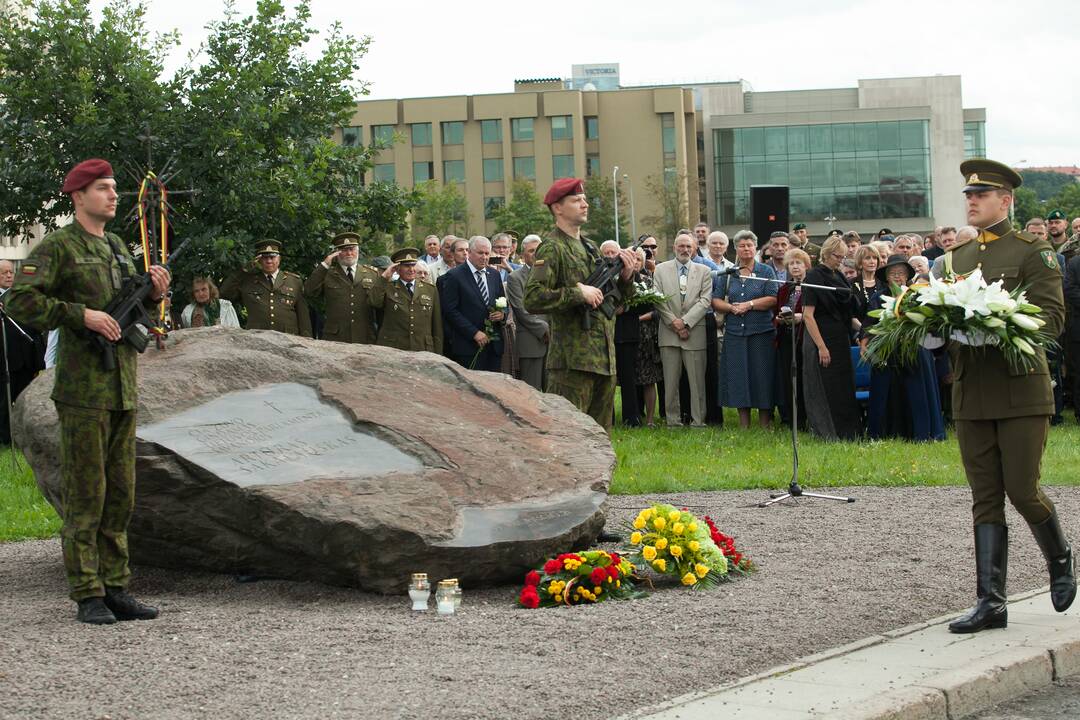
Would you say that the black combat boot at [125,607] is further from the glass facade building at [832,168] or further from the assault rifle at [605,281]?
the glass facade building at [832,168]

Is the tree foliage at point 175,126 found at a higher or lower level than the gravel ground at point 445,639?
higher

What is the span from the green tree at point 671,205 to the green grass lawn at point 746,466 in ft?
214

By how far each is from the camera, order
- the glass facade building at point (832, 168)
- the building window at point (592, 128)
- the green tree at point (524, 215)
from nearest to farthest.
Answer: the green tree at point (524, 215) → the glass facade building at point (832, 168) → the building window at point (592, 128)

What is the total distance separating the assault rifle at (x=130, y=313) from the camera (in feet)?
23.5

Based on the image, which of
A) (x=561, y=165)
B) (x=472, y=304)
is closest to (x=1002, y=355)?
(x=472, y=304)

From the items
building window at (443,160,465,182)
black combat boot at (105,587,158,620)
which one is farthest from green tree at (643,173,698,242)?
black combat boot at (105,587,158,620)

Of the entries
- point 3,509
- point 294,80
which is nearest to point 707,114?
point 294,80

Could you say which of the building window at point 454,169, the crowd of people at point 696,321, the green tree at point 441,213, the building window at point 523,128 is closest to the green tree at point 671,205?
the green tree at point 441,213

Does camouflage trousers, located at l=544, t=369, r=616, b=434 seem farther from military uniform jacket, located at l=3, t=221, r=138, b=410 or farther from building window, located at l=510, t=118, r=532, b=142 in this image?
building window, located at l=510, t=118, r=532, b=142

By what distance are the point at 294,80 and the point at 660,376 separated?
5799 millimetres

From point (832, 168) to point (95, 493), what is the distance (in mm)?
90601

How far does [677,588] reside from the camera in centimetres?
782

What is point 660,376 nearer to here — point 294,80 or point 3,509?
point 294,80

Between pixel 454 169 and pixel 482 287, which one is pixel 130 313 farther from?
pixel 454 169
